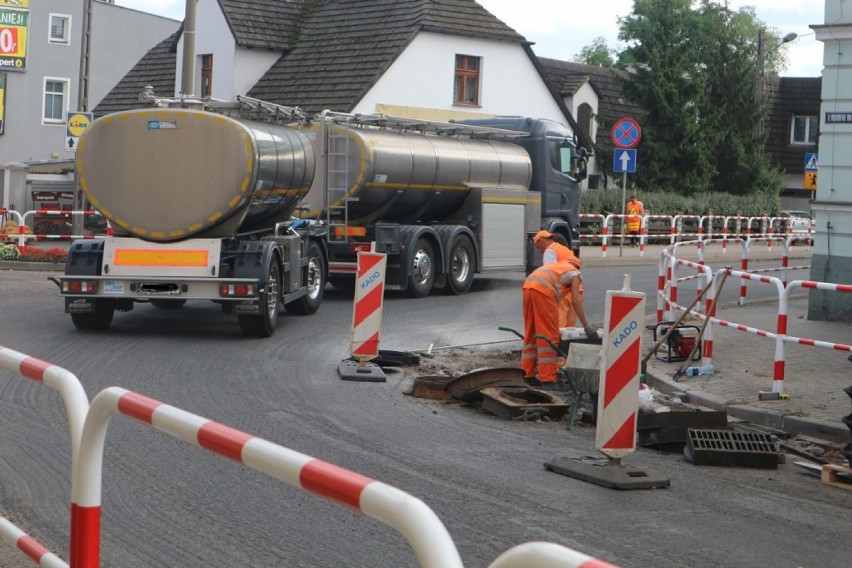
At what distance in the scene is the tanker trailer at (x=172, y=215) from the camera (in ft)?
50.5

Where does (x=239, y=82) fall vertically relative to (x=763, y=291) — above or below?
above

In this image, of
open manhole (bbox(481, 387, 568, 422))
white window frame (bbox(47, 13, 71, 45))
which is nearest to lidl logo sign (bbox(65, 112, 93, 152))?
open manhole (bbox(481, 387, 568, 422))

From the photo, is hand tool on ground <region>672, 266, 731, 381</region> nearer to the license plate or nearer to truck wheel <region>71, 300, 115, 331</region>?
the license plate

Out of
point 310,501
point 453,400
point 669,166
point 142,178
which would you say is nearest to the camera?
point 310,501

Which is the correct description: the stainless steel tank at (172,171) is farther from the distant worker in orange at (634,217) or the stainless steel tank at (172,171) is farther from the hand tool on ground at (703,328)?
the distant worker in orange at (634,217)

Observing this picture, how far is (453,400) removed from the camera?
11.8 metres

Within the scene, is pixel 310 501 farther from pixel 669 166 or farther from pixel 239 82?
pixel 669 166

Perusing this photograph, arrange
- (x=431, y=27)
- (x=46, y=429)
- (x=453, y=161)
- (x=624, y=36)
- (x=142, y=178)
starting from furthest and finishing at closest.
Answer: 1. (x=624, y=36)
2. (x=431, y=27)
3. (x=453, y=161)
4. (x=142, y=178)
5. (x=46, y=429)

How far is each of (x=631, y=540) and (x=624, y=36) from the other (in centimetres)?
6792

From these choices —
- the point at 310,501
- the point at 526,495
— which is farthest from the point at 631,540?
the point at 310,501

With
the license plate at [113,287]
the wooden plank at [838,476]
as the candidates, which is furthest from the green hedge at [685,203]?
the wooden plank at [838,476]

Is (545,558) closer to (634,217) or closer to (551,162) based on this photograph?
(551,162)

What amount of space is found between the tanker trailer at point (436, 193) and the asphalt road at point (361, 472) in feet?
23.7

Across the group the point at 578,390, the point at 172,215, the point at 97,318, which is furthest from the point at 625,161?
the point at 578,390
